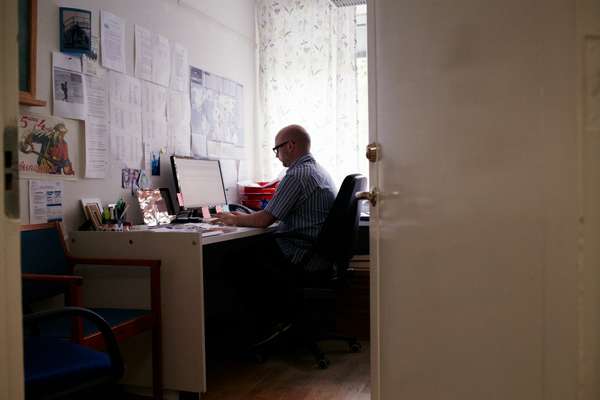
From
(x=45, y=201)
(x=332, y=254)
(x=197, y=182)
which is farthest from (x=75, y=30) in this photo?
(x=332, y=254)

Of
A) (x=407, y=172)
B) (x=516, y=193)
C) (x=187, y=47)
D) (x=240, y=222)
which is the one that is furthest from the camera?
(x=187, y=47)

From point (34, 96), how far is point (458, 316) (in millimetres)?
1797

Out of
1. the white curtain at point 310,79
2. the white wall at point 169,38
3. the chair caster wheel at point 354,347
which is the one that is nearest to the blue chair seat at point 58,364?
the white wall at point 169,38

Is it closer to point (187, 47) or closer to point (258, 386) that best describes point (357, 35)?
point (187, 47)

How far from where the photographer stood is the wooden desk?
6.98ft

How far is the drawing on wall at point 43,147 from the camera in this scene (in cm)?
199

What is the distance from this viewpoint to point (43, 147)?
2.07 meters

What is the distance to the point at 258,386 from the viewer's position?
2365 mm

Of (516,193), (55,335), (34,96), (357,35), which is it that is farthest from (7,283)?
(357,35)

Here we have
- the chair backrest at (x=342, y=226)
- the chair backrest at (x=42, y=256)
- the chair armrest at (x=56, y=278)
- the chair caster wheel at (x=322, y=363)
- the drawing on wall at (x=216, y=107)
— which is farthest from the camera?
the drawing on wall at (x=216, y=107)

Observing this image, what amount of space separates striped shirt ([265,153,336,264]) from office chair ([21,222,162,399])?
2.37 ft

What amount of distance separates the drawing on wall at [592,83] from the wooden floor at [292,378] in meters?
1.89

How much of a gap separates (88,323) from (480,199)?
1.60m

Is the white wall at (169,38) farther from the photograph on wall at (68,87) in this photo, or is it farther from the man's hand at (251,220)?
the man's hand at (251,220)
